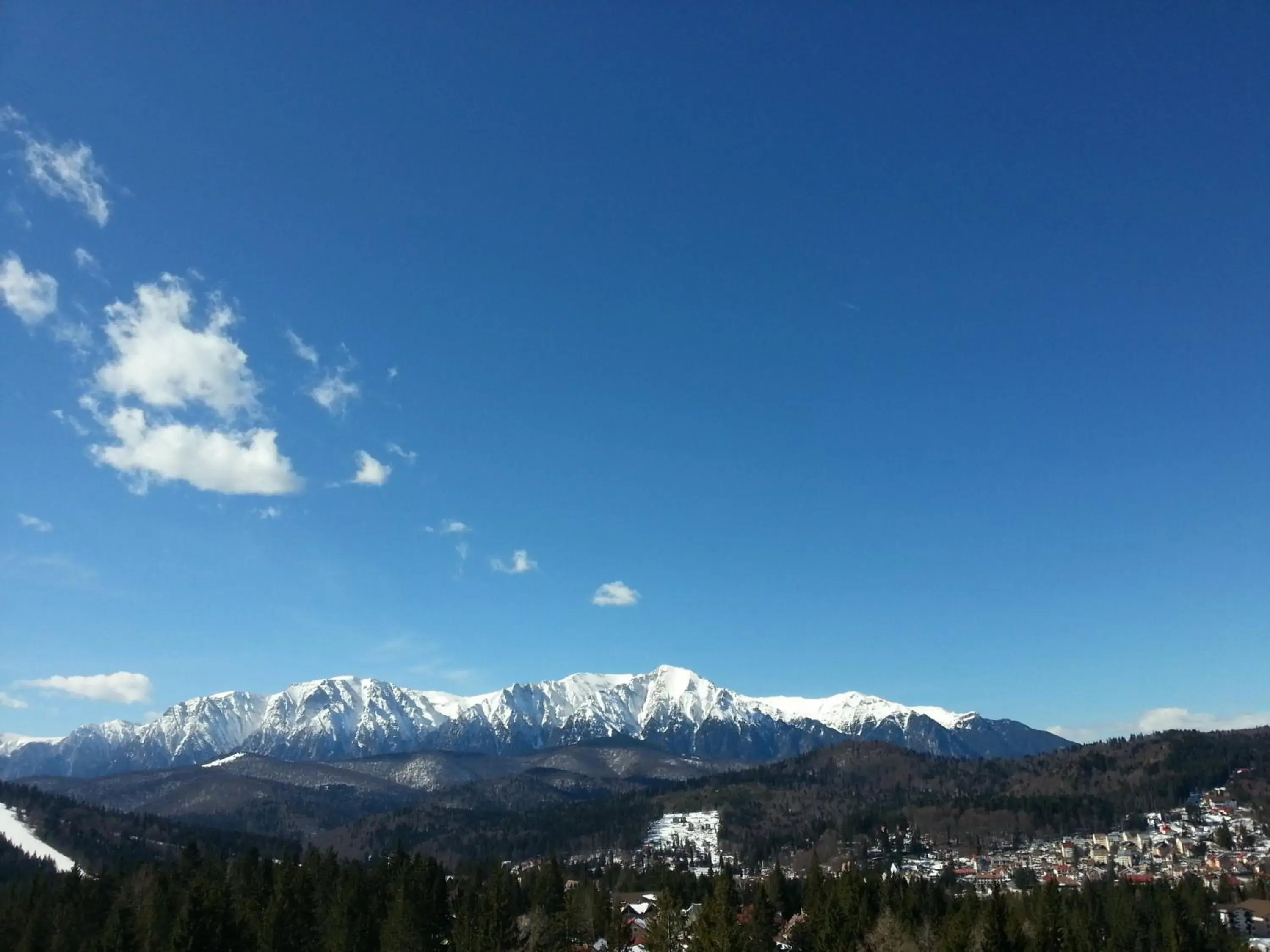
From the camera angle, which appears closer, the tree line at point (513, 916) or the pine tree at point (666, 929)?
the tree line at point (513, 916)

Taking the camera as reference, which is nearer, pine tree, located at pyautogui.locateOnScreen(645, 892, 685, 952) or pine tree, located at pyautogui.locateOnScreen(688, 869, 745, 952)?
pine tree, located at pyautogui.locateOnScreen(688, 869, 745, 952)

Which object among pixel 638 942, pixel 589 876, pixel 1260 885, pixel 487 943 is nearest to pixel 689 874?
pixel 589 876

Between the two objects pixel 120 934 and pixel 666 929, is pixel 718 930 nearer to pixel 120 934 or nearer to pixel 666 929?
pixel 666 929

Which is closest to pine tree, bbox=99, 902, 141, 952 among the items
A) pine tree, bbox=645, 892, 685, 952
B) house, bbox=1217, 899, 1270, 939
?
pine tree, bbox=645, 892, 685, 952

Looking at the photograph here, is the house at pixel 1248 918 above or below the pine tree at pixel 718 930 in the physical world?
below

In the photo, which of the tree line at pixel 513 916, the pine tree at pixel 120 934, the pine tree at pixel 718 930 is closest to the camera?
the pine tree at pixel 718 930

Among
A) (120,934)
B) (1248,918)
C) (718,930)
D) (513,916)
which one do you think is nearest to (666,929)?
(718,930)

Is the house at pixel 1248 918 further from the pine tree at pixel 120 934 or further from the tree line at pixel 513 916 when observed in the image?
the pine tree at pixel 120 934

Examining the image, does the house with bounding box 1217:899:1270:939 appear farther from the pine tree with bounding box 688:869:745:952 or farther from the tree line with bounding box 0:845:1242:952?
the pine tree with bounding box 688:869:745:952

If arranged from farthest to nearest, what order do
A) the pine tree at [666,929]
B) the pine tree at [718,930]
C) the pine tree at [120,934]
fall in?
the pine tree at [666,929], the pine tree at [120,934], the pine tree at [718,930]

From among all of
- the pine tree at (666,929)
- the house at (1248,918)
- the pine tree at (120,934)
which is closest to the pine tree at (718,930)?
the pine tree at (666,929)

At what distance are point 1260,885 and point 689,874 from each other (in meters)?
111

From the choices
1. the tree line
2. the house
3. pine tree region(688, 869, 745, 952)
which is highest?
pine tree region(688, 869, 745, 952)

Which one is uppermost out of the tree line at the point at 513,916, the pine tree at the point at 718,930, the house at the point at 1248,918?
the pine tree at the point at 718,930
